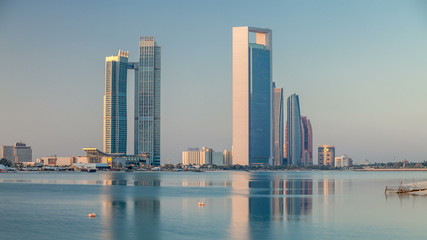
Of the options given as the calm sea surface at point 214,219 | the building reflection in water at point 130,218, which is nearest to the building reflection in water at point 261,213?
the calm sea surface at point 214,219

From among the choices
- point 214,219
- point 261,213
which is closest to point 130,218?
point 214,219

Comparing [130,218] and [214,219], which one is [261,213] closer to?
[214,219]

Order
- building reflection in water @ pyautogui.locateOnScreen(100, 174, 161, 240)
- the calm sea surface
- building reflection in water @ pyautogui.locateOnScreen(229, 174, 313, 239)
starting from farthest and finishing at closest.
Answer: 1. building reflection in water @ pyautogui.locateOnScreen(229, 174, 313, 239)
2. the calm sea surface
3. building reflection in water @ pyautogui.locateOnScreen(100, 174, 161, 240)

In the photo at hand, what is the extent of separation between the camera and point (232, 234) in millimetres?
53344

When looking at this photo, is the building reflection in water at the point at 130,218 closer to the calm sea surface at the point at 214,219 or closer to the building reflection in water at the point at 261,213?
the calm sea surface at the point at 214,219

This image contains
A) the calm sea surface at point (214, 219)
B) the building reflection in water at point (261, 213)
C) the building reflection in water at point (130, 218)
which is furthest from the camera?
the building reflection in water at point (261, 213)

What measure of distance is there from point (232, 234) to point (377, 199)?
4636cm

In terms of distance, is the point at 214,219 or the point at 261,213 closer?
the point at 214,219

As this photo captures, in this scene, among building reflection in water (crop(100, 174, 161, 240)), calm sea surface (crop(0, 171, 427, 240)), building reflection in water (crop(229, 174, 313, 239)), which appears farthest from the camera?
building reflection in water (crop(229, 174, 313, 239))

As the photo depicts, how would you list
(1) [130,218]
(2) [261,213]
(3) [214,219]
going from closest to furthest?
(3) [214,219] < (1) [130,218] < (2) [261,213]

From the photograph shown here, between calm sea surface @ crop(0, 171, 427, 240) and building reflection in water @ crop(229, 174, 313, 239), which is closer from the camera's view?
calm sea surface @ crop(0, 171, 427, 240)

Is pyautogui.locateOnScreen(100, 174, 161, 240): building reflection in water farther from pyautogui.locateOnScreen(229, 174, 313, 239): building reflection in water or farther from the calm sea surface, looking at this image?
pyautogui.locateOnScreen(229, 174, 313, 239): building reflection in water

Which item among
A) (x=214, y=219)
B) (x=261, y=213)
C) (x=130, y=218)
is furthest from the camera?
(x=261, y=213)

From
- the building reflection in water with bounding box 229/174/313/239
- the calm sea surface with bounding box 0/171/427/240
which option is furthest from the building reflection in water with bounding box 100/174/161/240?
the building reflection in water with bounding box 229/174/313/239
